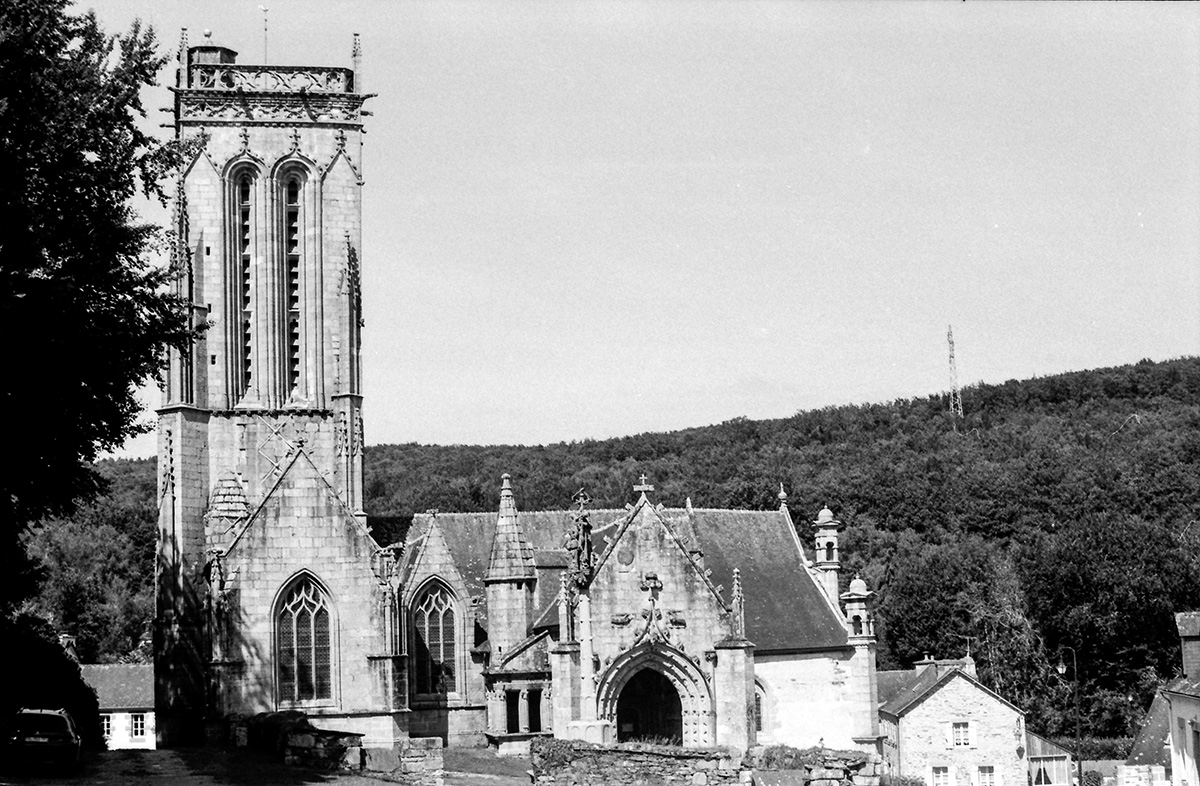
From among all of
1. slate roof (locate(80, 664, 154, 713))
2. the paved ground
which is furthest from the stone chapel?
slate roof (locate(80, 664, 154, 713))

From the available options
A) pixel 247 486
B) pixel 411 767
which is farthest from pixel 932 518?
pixel 411 767

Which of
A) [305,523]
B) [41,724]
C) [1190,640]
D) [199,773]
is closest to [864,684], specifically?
[1190,640]

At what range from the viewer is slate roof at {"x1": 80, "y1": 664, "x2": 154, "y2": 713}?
67.4 meters

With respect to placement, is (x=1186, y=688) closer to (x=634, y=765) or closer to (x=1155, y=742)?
(x=1155, y=742)

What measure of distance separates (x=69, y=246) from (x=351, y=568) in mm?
18330

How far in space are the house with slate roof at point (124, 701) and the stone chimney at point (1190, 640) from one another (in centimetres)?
3832

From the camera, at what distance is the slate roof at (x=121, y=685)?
6738 cm

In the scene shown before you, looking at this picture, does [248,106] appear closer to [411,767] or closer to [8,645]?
[8,645]

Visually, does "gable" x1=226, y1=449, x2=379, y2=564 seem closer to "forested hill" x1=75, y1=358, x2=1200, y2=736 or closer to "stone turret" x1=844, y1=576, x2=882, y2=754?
"forested hill" x1=75, y1=358, x2=1200, y2=736

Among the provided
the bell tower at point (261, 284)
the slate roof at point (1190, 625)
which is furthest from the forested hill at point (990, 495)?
the slate roof at point (1190, 625)

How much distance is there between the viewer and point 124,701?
6744 centimetres

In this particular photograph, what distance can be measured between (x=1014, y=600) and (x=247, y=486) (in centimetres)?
3388

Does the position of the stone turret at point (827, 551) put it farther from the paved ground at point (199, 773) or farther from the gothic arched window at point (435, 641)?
the paved ground at point (199, 773)

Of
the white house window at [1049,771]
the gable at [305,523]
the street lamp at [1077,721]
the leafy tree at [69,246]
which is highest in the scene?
the leafy tree at [69,246]
